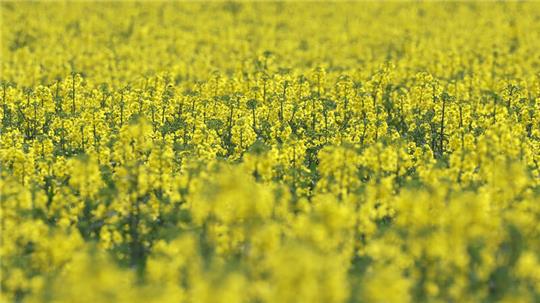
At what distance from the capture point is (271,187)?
1385 cm

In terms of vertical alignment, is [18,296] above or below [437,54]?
below

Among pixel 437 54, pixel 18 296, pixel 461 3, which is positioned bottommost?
pixel 18 296

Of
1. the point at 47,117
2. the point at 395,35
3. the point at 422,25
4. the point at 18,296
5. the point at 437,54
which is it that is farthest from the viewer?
the point at 422,25

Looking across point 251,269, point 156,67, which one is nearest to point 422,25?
point 156,67

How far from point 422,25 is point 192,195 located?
3128 centimetres

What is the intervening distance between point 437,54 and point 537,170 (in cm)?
1252

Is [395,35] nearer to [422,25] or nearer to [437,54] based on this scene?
[422,25]

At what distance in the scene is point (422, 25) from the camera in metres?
41.8

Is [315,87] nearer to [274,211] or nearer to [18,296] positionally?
[274,211]

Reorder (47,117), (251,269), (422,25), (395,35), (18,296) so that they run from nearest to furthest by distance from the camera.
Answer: (251,269) → (18,296) → (47,117) → (395,35) → (422,25)

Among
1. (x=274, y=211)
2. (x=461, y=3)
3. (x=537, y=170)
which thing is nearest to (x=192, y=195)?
(x=274, y=211)

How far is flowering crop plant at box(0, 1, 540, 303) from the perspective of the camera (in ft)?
34.9

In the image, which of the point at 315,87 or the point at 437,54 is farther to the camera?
the point at 437,54

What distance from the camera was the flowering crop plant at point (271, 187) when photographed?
10648 mm
